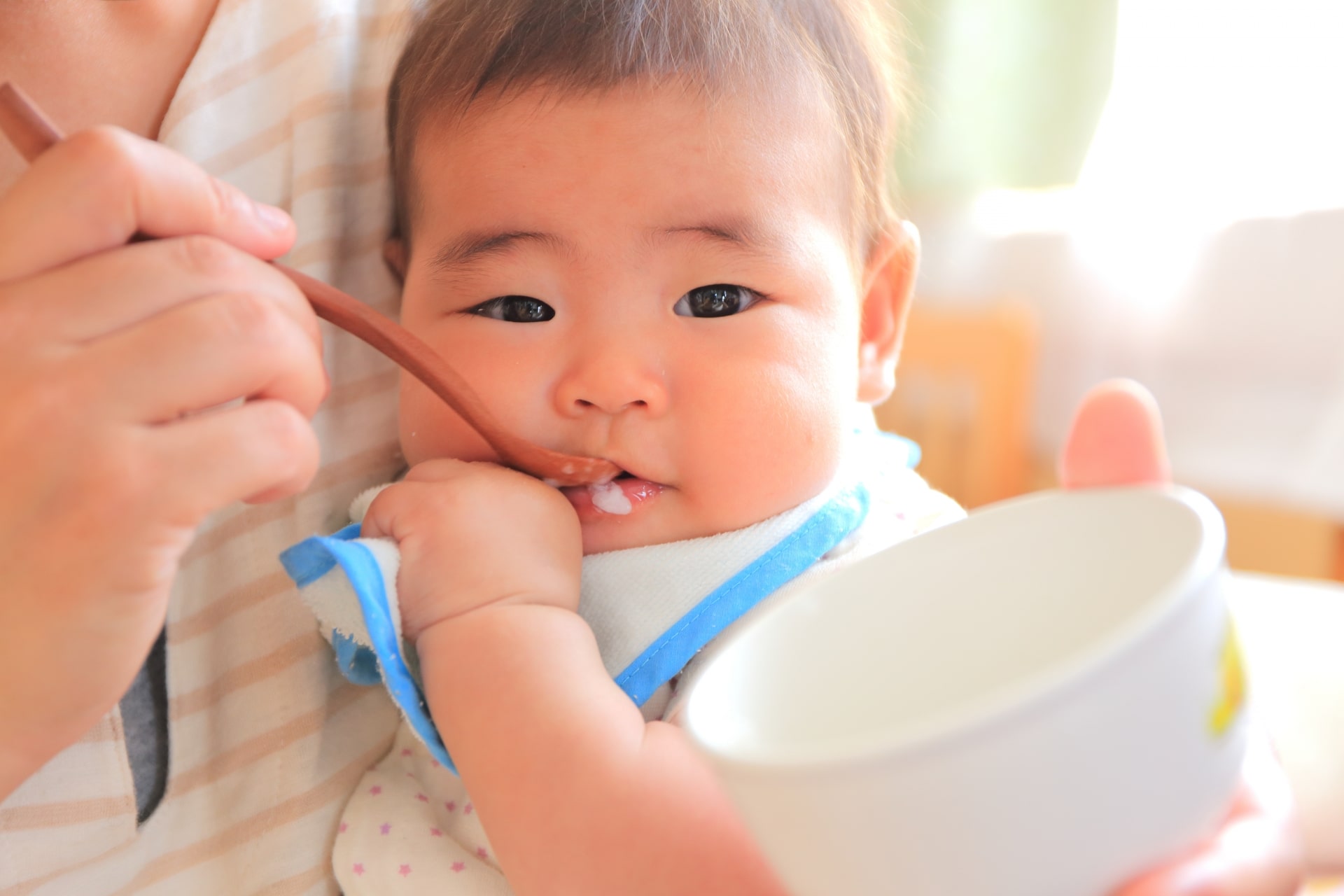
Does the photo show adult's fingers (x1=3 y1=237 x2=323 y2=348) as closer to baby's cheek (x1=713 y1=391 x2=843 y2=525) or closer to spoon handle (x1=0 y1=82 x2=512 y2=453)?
spoon handle (x1=0 y1=82 x2=512 y2=453)

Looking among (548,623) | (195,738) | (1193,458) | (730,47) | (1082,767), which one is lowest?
(1193,458)

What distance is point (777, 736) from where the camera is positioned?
1.53 ft

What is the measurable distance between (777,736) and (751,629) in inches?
2.0

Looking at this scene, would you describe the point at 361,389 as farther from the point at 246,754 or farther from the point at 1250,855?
the point at 1250,855

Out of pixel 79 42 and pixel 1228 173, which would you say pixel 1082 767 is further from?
pixel 1228 173

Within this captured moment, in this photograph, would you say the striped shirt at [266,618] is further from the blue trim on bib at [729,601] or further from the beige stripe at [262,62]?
the blue trim on bib at [729,601]

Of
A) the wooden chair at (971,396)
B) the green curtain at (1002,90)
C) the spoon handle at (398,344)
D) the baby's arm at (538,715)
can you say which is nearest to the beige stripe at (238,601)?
the baby's arm at (538,715)

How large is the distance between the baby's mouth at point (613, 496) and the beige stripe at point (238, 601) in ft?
0.73

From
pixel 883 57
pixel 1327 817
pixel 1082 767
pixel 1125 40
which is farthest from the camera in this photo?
Answer: pixel 1125 40

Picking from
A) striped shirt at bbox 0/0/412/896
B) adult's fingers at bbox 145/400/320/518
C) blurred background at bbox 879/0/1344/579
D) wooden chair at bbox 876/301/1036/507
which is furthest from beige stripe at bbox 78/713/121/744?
wooden chair at bbox 876/301/1036/507

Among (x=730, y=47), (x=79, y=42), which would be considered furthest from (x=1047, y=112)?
(x=79, y=42)

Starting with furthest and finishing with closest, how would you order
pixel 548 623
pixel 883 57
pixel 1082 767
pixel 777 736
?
pixel 883 57 → pixel 548 623 → pixel 777 736 → pixel 1082 767

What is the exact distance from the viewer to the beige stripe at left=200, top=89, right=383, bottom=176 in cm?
81

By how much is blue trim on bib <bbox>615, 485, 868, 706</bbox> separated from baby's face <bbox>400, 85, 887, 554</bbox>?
0.03 meters
